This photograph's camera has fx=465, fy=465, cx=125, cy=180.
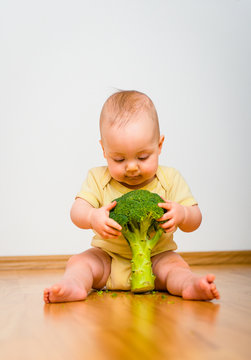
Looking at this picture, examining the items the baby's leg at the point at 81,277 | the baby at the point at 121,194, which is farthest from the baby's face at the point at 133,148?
the baby's leg at the point at 81,277

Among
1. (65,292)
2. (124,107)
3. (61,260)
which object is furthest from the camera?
(61,260)

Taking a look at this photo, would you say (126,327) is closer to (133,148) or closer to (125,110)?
(133,148)

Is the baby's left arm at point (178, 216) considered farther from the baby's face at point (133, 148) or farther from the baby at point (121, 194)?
the baby's face at point (133, 148)

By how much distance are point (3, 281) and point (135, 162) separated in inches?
32.2

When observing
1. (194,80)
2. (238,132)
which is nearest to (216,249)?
(238,132)

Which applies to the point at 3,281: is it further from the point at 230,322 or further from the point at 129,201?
the point at 230,322

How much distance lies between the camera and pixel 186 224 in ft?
4.80

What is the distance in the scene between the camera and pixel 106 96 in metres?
2.54

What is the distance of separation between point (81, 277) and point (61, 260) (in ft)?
3.50

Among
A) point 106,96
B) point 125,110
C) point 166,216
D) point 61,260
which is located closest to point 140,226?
point 166,216

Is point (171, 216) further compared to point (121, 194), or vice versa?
point (121, 194)

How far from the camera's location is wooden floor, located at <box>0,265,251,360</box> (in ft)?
2.53

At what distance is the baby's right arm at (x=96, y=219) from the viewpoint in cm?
133

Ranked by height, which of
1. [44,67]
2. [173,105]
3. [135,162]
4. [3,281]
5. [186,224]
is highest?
[44,67]
